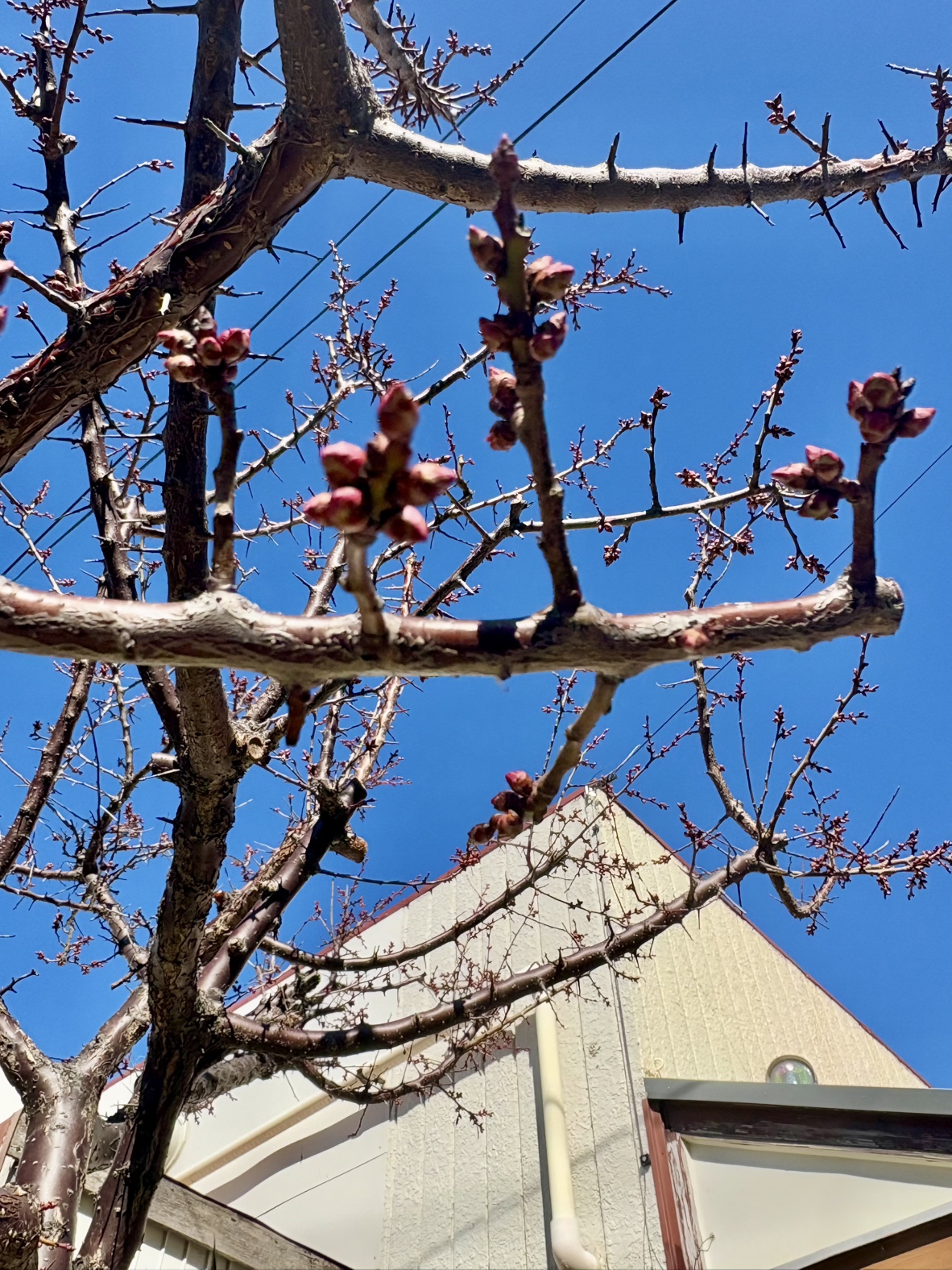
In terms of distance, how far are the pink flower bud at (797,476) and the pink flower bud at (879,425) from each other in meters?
0.13

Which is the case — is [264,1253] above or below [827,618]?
below

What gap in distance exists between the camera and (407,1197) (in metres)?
6.63

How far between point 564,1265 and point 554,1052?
53.1 inches

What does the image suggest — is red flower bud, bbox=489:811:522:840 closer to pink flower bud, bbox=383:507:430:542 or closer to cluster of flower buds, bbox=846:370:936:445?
pink flower bud, bbox=383:507:430:542

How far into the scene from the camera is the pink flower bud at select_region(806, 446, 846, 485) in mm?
1385

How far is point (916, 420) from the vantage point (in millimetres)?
1280

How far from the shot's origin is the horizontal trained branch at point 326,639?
1.31 meters

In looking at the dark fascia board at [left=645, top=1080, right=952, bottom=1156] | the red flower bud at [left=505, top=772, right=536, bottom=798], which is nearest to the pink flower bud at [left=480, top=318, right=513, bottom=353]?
the red flower bud at [left=505, top=772, right=536, bottom=798]

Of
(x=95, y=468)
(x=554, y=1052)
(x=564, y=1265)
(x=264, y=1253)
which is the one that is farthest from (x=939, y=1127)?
(x=95, y=468)

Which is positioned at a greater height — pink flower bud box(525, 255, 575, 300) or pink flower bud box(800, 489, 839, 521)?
pink flower bud box(525, 255, 575, 300)

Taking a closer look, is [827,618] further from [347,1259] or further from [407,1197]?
[347,1259]

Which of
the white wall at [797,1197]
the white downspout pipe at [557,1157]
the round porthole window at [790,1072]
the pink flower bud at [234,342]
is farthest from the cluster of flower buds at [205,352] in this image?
the round porthole window at [790,1072]

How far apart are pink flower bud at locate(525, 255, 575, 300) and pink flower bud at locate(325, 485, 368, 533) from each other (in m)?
0.38

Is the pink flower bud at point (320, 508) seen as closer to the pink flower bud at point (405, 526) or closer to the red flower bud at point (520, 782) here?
the pink flower bud at point (405, 526)
